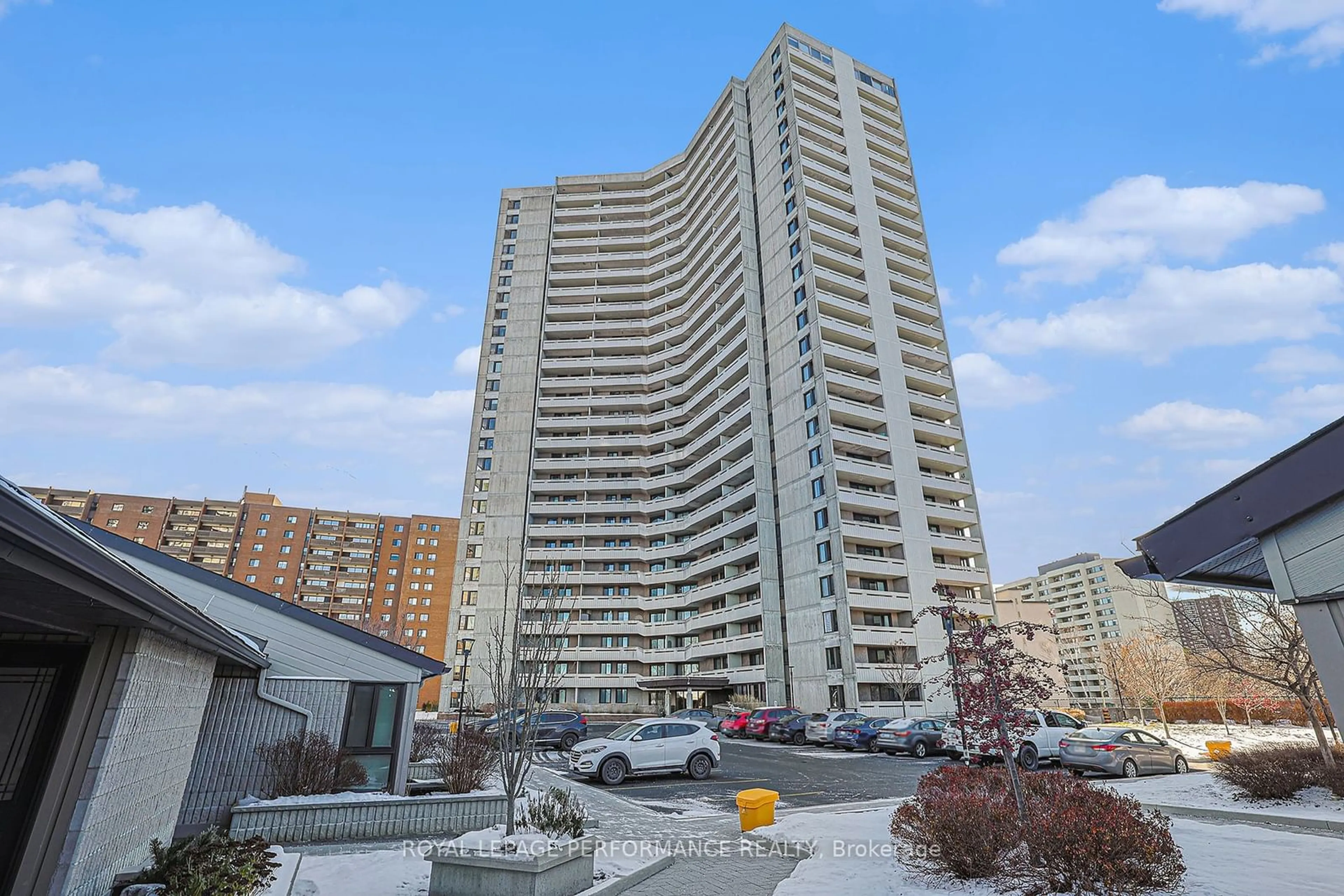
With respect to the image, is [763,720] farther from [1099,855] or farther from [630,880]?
[1099,855]

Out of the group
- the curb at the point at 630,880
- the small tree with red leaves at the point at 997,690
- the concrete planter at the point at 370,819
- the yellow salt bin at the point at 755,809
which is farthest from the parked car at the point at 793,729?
the curb at the point at 630,880

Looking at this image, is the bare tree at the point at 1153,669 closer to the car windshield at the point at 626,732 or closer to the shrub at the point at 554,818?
the car windshield at the point at 626,732

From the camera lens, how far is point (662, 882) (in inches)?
339

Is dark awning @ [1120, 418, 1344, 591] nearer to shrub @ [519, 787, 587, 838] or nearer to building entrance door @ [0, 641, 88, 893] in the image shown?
shrub @ [519, 787, 587, 838]

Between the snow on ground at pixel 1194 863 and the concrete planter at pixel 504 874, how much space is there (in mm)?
2576

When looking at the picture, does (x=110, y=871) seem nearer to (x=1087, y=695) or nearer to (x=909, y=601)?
(x=909, y=601)

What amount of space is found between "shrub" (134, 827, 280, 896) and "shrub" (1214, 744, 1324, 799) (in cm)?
1721

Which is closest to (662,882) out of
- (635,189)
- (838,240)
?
(838,240)

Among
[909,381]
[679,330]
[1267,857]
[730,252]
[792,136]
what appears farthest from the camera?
[679,330]

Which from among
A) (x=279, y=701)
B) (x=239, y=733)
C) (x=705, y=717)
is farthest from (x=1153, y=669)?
(x=239, y=733)

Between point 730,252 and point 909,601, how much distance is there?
4042 centimetres

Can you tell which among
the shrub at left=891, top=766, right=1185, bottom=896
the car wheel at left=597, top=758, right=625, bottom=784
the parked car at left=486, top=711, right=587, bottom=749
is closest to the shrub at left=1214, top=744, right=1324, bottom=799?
the shrub at left=891, top=766, right=1185, bottom=896

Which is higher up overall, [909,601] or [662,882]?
[909,601]

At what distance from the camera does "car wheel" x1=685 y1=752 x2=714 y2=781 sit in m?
18.6
